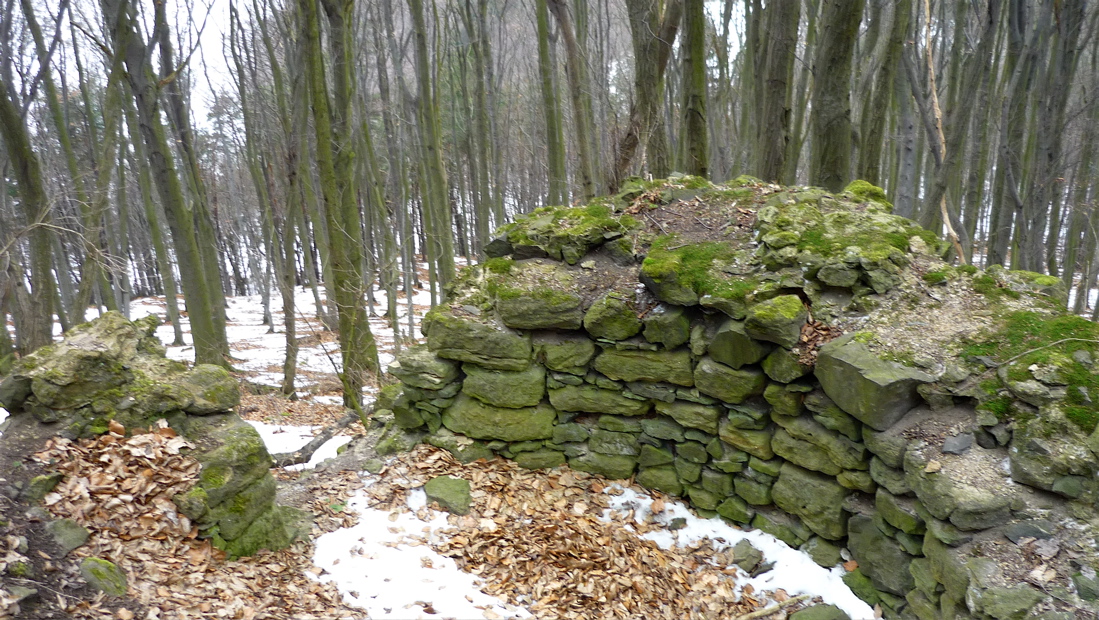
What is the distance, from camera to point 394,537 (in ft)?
14.1

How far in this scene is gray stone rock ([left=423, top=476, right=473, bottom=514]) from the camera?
462 centimetres

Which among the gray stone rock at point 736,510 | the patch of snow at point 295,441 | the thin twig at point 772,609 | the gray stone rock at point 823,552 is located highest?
the patch of snow at point 295,441

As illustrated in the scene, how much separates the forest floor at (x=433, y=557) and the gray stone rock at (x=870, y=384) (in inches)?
50.4

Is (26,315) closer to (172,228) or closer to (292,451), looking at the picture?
(172,228)

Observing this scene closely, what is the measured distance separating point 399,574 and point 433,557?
0.93ft

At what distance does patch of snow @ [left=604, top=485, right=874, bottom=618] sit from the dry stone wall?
9 cm

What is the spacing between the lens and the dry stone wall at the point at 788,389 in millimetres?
3049

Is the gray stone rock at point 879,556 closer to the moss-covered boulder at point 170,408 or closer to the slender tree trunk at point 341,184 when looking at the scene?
the moss-covered boulder at point 170,408

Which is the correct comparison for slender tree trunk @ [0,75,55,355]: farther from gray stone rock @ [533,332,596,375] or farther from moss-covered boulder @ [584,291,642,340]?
moss-covered boulder @ [584,291,642,340]

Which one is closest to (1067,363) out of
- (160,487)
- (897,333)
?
(897,333)

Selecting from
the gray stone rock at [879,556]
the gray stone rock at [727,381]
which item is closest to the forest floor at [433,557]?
the gray stone rock at [879,556]

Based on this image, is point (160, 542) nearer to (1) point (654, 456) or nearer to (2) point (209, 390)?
(2) point (209, 390)


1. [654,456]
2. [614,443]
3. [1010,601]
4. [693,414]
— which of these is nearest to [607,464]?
[614,443]

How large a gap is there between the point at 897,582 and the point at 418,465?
3.79 m
